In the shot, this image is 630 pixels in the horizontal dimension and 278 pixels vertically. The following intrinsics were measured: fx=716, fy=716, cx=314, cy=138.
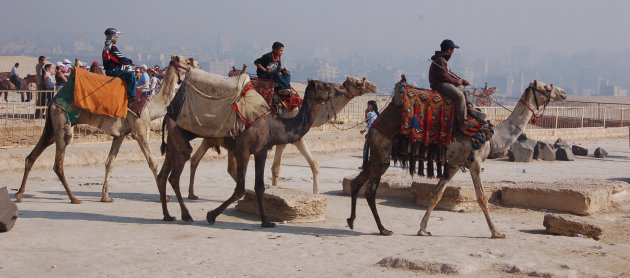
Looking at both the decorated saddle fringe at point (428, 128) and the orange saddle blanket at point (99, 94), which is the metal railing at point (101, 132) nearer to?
the decorated saddle fringe at point (428, 128)

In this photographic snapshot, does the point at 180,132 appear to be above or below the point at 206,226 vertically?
above

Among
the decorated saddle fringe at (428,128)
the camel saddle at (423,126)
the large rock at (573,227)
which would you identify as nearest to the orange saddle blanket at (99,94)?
the camel saddle at (423,126)

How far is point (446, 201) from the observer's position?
12188mm

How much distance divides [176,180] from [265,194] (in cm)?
139

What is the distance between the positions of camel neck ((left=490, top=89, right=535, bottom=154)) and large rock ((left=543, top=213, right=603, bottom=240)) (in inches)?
48.3

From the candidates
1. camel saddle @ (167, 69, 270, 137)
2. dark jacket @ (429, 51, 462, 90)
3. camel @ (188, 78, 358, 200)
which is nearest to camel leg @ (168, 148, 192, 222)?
camel saddle @ (167, 69, 270, 137)

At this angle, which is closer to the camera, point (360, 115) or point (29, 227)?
point (29, 227)

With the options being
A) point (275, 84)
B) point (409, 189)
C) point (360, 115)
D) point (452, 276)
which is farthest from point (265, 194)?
point (360, 115)

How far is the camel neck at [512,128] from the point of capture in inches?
401

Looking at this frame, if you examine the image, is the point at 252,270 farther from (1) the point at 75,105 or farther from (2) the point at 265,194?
(1) the point at 75,105

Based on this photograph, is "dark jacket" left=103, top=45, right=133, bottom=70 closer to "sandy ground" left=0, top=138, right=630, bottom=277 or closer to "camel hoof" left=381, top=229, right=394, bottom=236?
"sandy ground" left=0, top=138, right=630, bottom=277

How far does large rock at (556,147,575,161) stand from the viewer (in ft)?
68.8

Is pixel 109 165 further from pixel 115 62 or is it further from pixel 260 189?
pixel 260 189

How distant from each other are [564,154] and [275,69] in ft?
39.5
